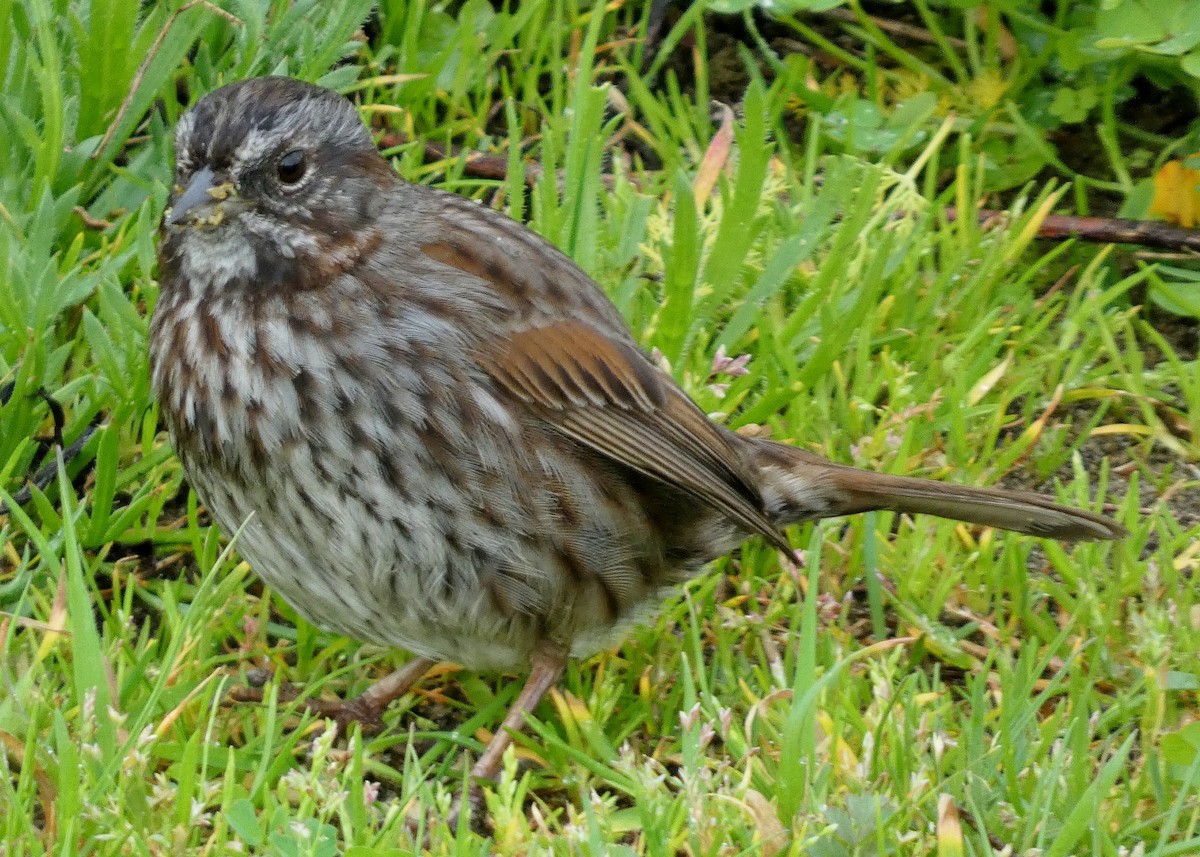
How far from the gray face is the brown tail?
104cm

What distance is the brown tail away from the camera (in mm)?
3568

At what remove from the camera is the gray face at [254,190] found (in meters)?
3.14

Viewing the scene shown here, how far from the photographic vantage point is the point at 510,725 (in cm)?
342

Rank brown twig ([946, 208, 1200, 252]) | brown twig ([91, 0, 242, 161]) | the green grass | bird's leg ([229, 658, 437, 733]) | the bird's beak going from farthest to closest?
brown twig ([946, 208, 1200, 252])
brown twig ([91, 0, 242, 161])
bird's leg ([229, 658, 437, 733])
the bird's beak
the green grass

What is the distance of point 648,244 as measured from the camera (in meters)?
4.45

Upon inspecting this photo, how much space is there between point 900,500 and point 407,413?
1078 millimetres

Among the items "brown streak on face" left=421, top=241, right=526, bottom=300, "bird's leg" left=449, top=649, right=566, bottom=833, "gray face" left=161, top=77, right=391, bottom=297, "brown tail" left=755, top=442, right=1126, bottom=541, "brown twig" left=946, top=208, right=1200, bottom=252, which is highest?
"gray face" left=161, top=77, right=391, bottom=297

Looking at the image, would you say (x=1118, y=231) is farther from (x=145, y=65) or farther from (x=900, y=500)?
(x=145, y=65)

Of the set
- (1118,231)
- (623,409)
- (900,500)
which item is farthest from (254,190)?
(1118,231)

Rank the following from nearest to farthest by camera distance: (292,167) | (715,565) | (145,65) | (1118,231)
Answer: (292,167)
(715,565)
(145,65)
(1118,231)

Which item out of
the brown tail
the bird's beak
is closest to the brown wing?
the brown tail

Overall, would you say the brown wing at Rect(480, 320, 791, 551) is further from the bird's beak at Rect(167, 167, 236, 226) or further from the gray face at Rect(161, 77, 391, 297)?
the bird's beak at Rect(167, 167, 236, 226)

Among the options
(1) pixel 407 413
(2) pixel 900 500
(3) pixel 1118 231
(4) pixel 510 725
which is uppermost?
(1) pixel 407 413

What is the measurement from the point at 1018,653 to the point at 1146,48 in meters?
1.77
